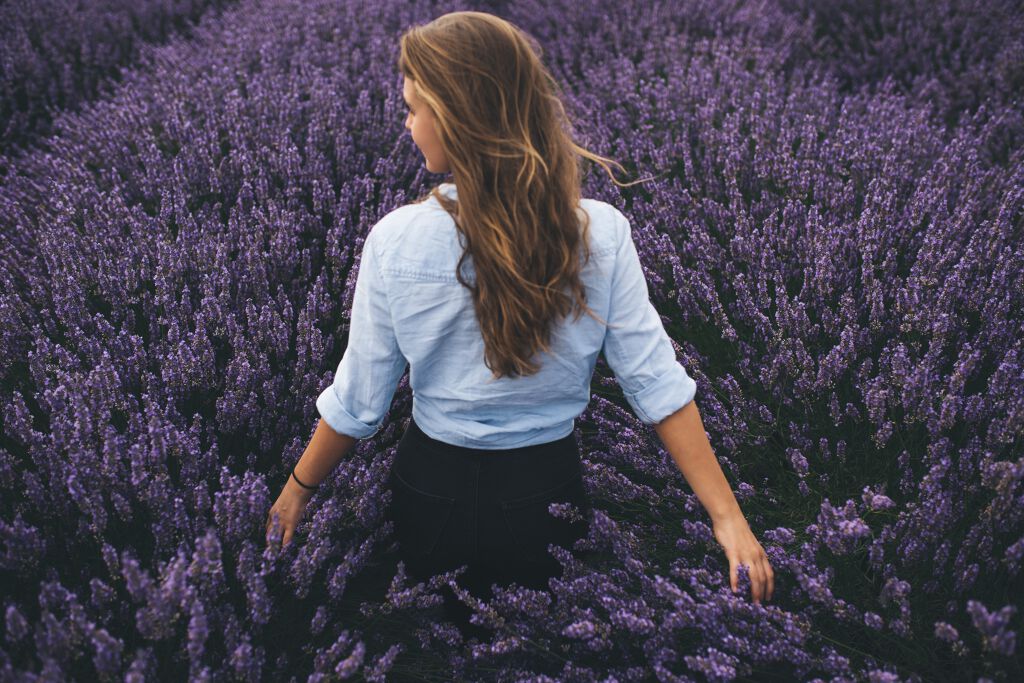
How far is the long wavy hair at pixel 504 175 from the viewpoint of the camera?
1.27 m

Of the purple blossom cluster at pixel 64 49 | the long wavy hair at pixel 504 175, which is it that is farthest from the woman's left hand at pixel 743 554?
the purple blossom cluster at pixel 64 49

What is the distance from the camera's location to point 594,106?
148 inches

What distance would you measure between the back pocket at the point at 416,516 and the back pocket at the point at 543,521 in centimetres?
13

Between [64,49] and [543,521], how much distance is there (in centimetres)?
488

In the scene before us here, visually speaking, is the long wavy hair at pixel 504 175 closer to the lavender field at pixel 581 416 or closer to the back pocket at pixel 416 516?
the back pocket at pixel 416 516

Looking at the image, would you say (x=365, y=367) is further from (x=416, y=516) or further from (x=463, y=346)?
(x=416, y=516)

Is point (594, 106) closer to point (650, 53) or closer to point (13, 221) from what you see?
point (650, 53)

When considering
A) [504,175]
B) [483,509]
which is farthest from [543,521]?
[504,175]

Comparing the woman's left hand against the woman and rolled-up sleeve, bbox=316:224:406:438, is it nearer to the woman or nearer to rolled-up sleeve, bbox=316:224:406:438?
the woman

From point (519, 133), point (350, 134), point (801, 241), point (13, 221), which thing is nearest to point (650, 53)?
point (350, 134)

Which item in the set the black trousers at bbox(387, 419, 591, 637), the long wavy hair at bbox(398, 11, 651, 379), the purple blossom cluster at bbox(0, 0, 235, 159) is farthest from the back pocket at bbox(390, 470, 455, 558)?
the purple blossom cluster at bbox(0, 0, 235, 159)

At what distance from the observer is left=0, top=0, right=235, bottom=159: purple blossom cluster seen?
452cm

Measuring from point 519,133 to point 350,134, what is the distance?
7.00 feet

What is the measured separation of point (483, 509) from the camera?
1.55 metres
